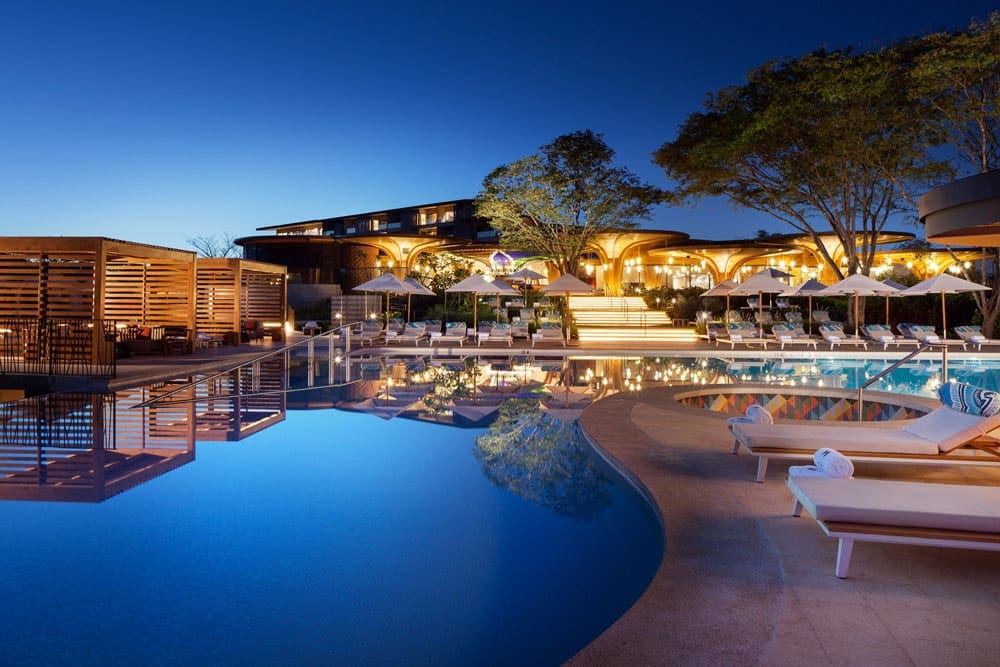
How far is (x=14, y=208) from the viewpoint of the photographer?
4200cm

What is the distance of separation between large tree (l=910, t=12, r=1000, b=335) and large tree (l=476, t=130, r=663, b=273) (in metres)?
9.82

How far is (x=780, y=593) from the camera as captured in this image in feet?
10.1

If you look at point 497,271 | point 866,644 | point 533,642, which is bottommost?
point 533,642

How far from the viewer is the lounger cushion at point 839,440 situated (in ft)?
16.7

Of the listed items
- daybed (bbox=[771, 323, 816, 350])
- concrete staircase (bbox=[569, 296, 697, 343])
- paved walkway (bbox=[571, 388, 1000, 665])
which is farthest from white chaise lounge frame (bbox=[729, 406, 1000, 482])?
concrete staircase (bbox=[569, 296, 697, 343])

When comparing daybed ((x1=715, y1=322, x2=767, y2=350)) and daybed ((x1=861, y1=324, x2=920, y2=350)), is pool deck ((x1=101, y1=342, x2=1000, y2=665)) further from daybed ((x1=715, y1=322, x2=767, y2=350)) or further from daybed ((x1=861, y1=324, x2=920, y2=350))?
daybed ((x1=861, y1=324, x2=920, y2=350))

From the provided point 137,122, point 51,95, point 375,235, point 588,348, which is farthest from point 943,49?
point 51,95

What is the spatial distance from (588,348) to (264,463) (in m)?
13.8

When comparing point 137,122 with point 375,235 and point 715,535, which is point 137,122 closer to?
point 375,235

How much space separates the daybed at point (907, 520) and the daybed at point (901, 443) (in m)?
1.60

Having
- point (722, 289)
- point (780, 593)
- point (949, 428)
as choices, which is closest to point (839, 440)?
point (949, 428)

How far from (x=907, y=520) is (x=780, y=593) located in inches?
31.7

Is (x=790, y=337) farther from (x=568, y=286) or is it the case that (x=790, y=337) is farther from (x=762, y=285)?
(x=568, y=286)

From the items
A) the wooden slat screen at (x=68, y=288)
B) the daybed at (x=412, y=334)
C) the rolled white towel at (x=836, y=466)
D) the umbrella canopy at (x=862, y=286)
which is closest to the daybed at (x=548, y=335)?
the daybed at (x=412, y=334)
